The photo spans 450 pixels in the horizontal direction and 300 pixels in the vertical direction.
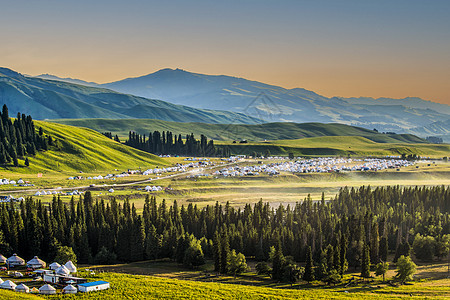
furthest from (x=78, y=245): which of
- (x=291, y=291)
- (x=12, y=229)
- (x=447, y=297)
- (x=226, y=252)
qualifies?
(x=447, y=297)

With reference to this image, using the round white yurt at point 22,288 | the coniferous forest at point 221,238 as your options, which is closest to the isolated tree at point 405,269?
the coniferous forest at point 221,238

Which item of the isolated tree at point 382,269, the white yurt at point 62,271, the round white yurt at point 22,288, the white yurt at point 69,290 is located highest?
the white yurt at point 62,271

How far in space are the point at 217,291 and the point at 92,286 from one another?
23.0 metres

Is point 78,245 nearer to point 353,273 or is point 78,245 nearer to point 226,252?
point 226,252

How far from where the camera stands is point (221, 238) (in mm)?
112562

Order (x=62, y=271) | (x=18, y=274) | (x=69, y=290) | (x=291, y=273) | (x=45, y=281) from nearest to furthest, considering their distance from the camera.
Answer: (x=69, y=290)
(x=45, y=281)
(x=62, y=271)
(x=18, y=274)
(x=291, y=273)

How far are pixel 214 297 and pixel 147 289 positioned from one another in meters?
13.0

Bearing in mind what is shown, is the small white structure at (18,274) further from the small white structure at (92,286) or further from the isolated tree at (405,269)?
the isolated tree at (405,269)

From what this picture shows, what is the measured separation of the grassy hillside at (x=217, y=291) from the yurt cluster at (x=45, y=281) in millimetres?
2082

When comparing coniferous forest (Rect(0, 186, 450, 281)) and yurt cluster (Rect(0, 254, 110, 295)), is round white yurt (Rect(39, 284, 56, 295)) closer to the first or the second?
yurt cluster (Rect(0, 254, 110, 295))

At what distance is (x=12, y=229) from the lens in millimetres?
111188

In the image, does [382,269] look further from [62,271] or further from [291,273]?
[62,271]

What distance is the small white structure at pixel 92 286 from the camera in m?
76.8

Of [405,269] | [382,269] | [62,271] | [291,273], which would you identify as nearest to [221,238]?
[291,273]
